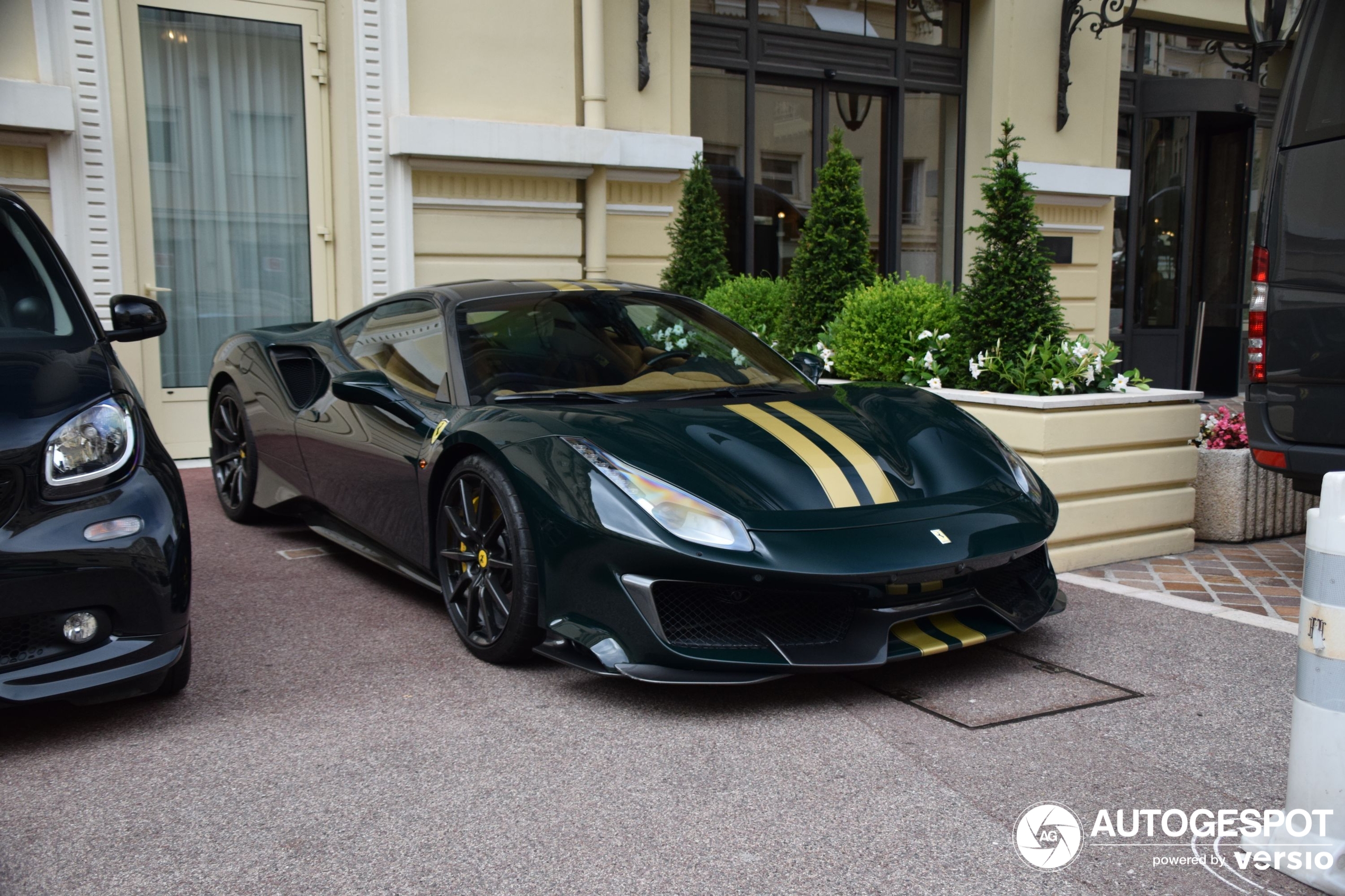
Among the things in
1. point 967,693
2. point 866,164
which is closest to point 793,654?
point 967,693

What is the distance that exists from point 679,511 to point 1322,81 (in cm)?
314

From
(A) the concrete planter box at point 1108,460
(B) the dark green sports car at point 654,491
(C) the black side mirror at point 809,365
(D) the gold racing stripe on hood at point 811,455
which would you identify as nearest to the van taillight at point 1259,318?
(A) the concrete planter box at point 1108,460

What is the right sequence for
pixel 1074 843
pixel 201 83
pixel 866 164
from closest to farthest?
1. pixel 1074 843
2. pixel 201 83
3. pixel 866 164

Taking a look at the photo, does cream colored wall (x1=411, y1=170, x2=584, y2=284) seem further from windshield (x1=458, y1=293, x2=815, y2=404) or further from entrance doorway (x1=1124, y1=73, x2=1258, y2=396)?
entrance doorway (x1=1124, y1=73, x2=1258, y2=396)

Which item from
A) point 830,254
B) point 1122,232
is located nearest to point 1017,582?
point 830,254

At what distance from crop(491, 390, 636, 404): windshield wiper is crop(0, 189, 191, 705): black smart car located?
3.64 ft

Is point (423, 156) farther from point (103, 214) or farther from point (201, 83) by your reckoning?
point (103, 214)

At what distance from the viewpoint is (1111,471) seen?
5.16 metres

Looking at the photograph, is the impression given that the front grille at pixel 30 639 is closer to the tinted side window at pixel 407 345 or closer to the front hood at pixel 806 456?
the front hood at pixel 806 456

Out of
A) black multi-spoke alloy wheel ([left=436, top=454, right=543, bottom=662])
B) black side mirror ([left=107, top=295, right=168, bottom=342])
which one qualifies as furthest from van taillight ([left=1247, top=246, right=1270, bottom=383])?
black side mirror ([left=107, top=295, right=168, bottom=342])

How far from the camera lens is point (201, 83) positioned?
25.4 ft

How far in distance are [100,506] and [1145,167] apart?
36.9 feet

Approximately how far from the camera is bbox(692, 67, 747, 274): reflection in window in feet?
31.7

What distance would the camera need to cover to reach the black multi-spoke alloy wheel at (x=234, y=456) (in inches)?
218
